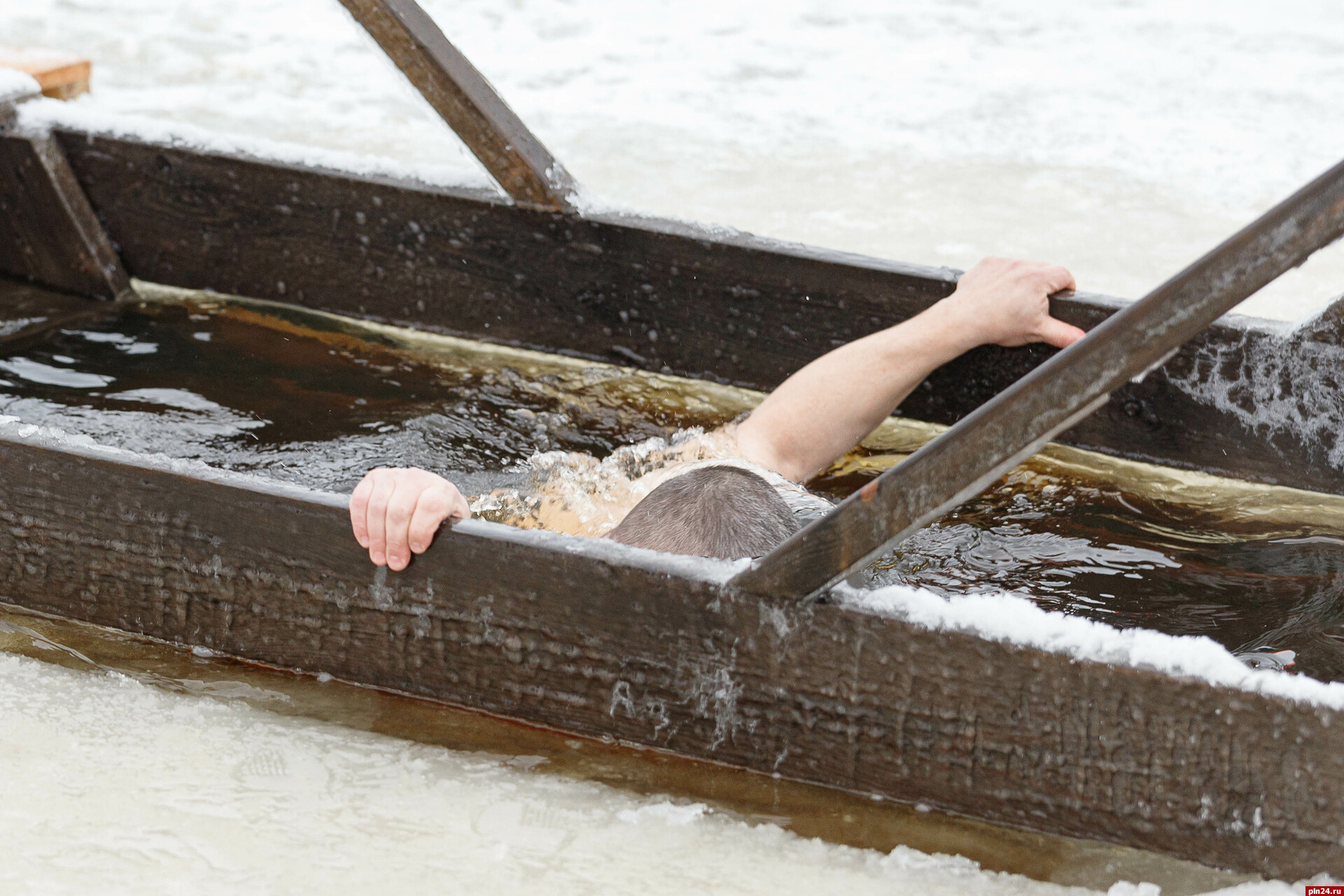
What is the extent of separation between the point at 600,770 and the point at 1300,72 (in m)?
5.42

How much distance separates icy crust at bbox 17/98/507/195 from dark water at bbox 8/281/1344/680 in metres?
0.39

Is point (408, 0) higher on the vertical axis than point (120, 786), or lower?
higher

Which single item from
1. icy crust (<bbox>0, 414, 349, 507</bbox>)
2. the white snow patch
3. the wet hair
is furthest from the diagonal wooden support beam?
icy crust (<bbox>0, 414, 349, 507</bbox>)

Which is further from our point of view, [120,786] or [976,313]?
[976,313]

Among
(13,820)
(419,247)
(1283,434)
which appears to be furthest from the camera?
(419,247)

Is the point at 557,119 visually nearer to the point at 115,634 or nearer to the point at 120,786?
the point at 115,634

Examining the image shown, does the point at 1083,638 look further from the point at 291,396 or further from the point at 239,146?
the point at 239,146

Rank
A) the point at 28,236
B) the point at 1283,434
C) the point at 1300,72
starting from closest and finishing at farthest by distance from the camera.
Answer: the point at 1283,434, the point at 28,236, the point at 1300,72

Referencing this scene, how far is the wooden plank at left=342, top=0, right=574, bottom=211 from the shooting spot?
2.60 m

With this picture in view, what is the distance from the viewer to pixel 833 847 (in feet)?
5.83

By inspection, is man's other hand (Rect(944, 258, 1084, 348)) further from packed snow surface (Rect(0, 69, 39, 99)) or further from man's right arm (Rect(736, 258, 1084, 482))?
packed snow surface (Rect(0, 69, 39, 99))

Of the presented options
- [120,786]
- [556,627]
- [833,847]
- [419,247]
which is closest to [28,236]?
[419,247]

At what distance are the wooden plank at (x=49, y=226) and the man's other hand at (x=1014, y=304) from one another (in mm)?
2019

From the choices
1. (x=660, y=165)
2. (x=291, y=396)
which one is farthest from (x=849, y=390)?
(x=660, y=165)
